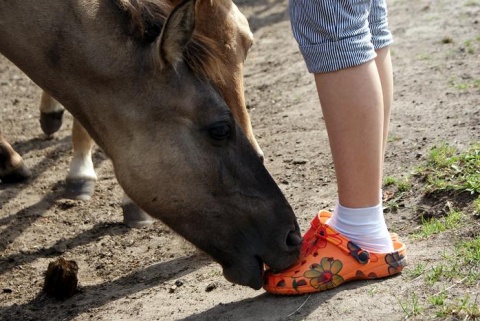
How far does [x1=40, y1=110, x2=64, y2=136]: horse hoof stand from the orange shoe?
3.13 m

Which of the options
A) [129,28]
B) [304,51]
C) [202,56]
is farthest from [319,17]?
[129,28]

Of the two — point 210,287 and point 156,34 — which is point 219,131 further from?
point 210,287

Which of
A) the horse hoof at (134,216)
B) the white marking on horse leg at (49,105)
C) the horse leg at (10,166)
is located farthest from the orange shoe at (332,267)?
the white marking on horse leg at (49,105)

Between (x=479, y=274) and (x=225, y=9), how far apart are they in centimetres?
181

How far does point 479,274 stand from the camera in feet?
10.5

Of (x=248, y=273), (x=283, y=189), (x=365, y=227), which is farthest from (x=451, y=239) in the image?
(x=283, y=189)

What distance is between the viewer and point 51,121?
6141 millimetres

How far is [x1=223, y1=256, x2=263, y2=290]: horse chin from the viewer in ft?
10.9

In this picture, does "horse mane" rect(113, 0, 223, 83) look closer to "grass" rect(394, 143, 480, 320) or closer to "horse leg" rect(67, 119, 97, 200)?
"grass" rect(394, 143, 480, 320)

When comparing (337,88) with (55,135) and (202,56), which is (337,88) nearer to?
(202,56)

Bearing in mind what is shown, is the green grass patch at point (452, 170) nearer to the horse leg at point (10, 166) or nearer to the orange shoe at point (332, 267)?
the orange shoe at point (332, 267)

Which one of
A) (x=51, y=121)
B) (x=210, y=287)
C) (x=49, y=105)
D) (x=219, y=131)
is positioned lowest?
(x=210, y=287)

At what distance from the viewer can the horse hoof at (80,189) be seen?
208 inches

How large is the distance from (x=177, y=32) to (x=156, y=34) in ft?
0.69
